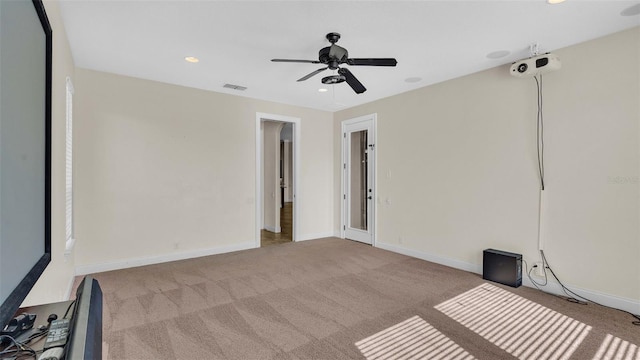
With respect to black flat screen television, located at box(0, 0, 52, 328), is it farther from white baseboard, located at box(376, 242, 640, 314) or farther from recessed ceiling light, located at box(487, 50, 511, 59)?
white baseboard, located at box(376, 242, 640, 314)

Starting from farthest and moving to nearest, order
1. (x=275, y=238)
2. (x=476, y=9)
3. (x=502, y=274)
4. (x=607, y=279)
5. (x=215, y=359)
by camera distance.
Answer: (x=275, y=238) < (x=502, y=274) < (x=607, y=279) < (x=476, y=9) < (x=215, y=359)

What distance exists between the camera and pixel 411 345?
242 cm

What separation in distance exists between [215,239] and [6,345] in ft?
14.0

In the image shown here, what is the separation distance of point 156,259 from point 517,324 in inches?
181

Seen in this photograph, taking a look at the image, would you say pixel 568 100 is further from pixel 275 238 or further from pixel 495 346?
pixel 275 238

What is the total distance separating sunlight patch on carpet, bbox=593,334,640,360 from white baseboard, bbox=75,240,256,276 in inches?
183

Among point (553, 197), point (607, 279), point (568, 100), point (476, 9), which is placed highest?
point (476, 9)

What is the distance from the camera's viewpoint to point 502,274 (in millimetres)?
3717

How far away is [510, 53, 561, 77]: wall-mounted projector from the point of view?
3.22 m

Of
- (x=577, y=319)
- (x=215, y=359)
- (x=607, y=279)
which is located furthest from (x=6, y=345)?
(x=607, y=279)

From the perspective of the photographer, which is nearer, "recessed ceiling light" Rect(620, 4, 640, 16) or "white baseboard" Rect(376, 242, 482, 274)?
"recessed ceiling light" Rect(620, 4, 640, 16)

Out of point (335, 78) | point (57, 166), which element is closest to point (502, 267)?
point (335, 78)

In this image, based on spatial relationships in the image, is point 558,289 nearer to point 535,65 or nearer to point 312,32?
point 535,65

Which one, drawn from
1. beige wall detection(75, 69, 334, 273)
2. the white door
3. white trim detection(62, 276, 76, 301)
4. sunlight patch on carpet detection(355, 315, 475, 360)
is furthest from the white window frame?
the white door
